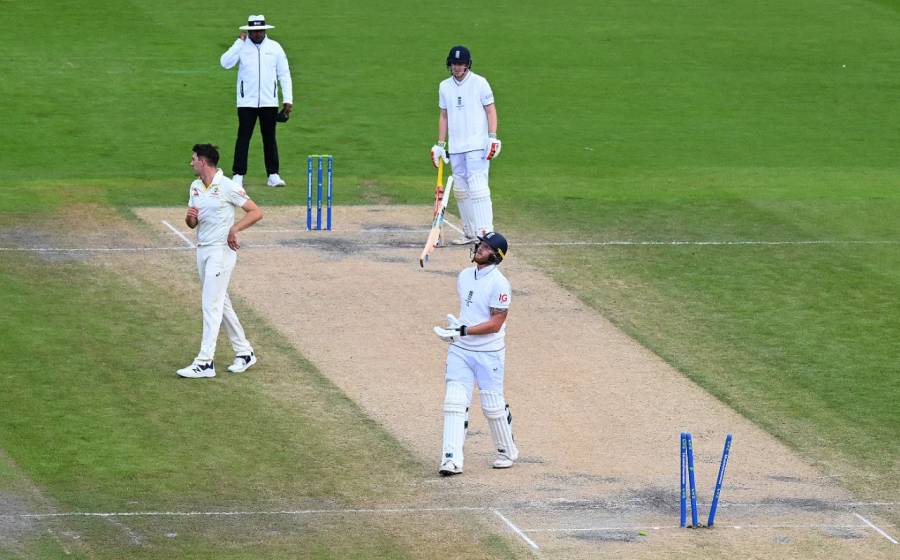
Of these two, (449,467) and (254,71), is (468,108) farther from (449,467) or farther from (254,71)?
(449,467)

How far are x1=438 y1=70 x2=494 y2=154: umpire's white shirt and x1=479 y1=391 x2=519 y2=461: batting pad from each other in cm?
712

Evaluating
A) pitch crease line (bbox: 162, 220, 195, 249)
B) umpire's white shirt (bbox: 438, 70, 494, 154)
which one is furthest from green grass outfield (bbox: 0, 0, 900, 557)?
umpire's white shirt (bbox: 438, 70, 494, 154)

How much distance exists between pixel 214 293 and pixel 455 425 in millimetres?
3462

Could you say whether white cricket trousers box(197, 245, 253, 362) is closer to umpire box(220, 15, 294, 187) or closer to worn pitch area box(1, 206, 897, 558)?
worn pitch area box(1, 206, 897, 558)

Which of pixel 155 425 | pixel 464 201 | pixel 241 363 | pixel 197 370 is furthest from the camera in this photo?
pixel 464 201

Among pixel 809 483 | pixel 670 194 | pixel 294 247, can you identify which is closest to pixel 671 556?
pixel 809 483

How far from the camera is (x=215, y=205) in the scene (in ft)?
54.5

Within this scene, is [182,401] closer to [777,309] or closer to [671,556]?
[671,556]

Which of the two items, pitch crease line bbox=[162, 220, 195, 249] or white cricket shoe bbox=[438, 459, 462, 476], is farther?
pitch crease line bbox=[162, 220, 195, 249]

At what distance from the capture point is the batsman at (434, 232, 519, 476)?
1430 cm

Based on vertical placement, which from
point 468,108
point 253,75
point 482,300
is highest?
point 468,108

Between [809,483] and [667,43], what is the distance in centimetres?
2351

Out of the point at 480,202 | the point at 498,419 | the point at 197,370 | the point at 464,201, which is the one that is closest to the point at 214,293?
the point at 197,370

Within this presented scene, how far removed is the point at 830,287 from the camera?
68.3ft
